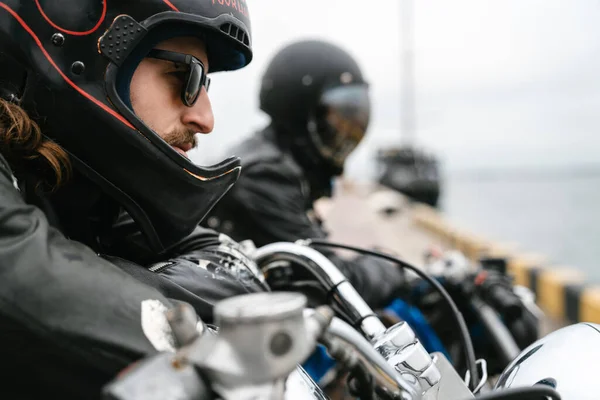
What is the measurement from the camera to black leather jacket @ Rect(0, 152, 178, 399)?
2.60 ft

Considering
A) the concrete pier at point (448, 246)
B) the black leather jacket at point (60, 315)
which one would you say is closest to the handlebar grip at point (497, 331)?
the concrete pier at point (448, 246)

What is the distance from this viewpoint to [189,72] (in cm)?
132

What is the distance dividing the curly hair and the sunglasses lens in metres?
0.32

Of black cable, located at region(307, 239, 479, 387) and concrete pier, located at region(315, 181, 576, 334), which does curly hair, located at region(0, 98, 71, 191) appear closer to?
black cable, located at region(307, 239, 479, 387)

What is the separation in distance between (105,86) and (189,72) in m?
0.21

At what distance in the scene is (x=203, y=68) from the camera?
1388 mm

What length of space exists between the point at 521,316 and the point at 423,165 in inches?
903

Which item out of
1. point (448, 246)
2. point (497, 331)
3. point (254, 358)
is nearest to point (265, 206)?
point (497, 331)

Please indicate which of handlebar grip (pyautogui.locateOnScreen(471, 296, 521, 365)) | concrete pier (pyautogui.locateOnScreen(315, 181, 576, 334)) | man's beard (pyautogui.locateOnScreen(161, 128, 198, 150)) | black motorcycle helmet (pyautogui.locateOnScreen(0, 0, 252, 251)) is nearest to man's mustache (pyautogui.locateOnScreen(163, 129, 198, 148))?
man's beard (pyautogui.locateOnScreen(161, 128, 198, 150))

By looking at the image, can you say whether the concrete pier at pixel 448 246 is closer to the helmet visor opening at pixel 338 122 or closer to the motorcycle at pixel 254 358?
the helmet visor opening at pixel 338 122

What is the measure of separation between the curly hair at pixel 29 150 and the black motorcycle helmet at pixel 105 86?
0.11ft

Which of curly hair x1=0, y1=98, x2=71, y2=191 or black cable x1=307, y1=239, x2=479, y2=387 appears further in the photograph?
black cable x1=307, y1=239, x2=479, y2=387

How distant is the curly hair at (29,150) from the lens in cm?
111

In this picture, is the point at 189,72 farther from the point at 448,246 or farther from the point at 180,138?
the point at 448,246
